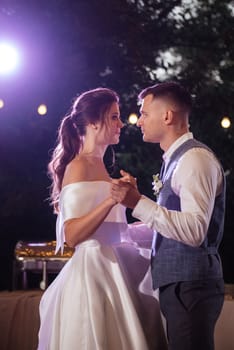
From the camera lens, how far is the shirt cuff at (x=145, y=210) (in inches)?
92.0

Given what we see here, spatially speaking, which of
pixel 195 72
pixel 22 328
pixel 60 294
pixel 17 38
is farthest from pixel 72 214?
pixel 195 72

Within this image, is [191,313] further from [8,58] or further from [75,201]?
[8,58]

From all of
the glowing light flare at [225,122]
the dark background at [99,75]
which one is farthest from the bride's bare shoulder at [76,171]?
the glowing light flare at [225,122]

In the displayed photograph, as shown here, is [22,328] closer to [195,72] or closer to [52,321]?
[52,321]

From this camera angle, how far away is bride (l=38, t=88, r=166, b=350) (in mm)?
2551

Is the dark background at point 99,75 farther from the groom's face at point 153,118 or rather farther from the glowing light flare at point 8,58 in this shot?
the groom's face at point 153,118

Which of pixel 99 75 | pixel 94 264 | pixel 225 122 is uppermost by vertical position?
pixel 99 75

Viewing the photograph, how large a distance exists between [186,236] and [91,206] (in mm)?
544

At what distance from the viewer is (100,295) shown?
259 cm

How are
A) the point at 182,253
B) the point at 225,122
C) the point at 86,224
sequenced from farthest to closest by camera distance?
the point at 225,122
the point at 86,224
the point at 182,253

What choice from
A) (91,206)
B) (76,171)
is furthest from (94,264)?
(76,171)

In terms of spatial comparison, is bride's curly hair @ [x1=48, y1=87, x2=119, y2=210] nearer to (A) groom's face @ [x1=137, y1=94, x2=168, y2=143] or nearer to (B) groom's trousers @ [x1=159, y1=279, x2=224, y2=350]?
(A) groom's face @ [x1=137, y1=94, x2=168, y2=143]

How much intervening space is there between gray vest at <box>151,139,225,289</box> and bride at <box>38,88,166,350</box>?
21 centimetres

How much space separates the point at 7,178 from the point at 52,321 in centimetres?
334
